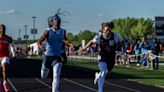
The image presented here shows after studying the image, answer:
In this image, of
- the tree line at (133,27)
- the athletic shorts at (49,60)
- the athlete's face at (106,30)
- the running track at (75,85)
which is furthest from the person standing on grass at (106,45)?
the tree line at (133,27)

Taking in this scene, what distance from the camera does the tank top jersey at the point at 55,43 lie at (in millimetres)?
13219

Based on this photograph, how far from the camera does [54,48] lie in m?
13.4

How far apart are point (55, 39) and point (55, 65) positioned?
2.16 ft

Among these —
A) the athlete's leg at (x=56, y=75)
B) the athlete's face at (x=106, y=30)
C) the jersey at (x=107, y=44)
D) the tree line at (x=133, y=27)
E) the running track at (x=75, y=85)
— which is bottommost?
the running track at (x=75, y=85)

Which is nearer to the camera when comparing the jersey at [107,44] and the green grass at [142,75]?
Answer: the jersey at [107,44]

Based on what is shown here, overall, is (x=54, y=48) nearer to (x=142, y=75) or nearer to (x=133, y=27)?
(x=142, y=75)

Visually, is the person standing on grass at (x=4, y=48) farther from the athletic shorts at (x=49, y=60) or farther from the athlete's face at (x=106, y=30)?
the athlete's face at (x=106, y=30)

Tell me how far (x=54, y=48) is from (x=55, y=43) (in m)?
0.15

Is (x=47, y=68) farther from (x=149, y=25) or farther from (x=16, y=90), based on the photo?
(x=149, y=25)

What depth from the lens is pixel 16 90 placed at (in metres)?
17.6

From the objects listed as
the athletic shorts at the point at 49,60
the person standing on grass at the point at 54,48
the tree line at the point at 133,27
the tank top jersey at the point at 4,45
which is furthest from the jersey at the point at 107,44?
the tree line at the point at 133,27

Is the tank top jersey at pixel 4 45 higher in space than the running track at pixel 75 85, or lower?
higher

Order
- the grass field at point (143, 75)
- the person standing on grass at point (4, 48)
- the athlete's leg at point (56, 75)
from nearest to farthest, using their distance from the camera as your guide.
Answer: the athlete's leg at point (56, 75)
the person standing on grass at point (4, 48)
the grass field at point (143, 75)

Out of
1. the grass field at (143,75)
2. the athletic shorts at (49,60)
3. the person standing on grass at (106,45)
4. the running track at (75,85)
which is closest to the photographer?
the athletic shorts at (49,60)
